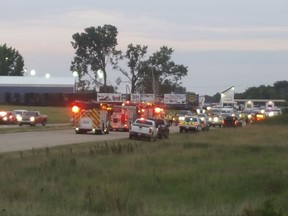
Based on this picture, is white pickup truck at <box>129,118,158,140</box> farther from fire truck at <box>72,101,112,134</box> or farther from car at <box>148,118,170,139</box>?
fire truck at <box>72,101,112,134</box>

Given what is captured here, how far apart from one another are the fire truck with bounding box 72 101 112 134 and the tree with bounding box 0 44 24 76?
120719 millimetres

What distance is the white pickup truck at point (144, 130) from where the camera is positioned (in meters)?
48.2

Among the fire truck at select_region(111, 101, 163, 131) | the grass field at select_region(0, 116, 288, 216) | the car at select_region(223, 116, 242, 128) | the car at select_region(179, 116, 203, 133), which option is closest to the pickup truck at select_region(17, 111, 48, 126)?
the fire truck at select_region(111, 101, 163, 131)

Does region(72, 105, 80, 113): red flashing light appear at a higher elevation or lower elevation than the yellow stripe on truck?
higher

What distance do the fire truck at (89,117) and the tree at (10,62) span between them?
120719 mm

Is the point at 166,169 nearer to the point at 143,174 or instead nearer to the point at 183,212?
the point at 143,174

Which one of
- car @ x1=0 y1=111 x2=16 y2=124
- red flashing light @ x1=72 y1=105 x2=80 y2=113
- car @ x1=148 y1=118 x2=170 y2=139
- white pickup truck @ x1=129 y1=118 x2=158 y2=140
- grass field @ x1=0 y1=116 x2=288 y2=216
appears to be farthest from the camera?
car @ x1=0 y1=111 x2=16 y2=124

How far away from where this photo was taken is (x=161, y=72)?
159 m

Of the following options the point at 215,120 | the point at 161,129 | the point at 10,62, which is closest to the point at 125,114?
the point at 161,129

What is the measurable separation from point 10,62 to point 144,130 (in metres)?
132

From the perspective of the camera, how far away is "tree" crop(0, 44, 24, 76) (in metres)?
173

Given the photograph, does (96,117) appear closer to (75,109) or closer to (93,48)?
(75,109)

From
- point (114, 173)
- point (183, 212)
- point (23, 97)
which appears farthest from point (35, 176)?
point (23, 97)

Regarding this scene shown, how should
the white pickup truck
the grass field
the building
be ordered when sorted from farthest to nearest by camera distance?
the building < the white pickup truck < the grass field
